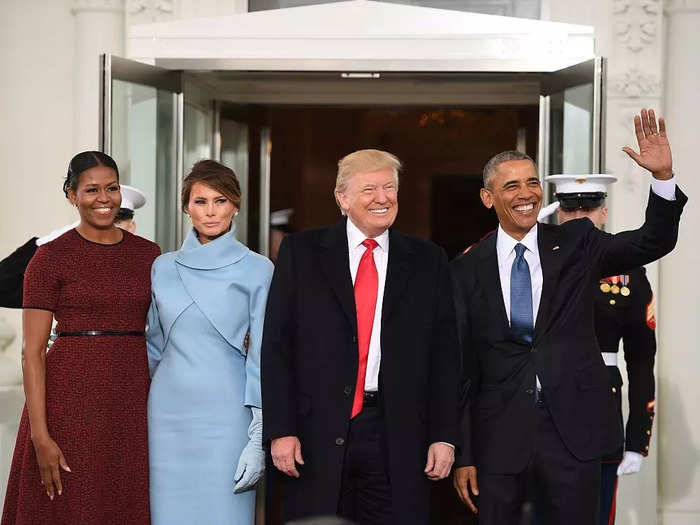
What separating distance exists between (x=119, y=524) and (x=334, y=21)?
136 inches

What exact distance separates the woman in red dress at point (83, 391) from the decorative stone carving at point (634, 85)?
371cm

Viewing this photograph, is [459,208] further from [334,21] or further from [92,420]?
[92,420]

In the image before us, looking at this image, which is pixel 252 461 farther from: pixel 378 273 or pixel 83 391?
pixel 378 273

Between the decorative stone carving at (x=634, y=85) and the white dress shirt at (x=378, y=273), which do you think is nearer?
the white dress shirt at (x=378, y=273)

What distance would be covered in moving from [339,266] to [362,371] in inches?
12.5

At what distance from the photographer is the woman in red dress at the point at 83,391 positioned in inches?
132

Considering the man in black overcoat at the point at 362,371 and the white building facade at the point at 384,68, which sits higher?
the white building facade at the point at 384,68

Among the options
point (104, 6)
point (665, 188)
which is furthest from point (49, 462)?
point (104, 6)

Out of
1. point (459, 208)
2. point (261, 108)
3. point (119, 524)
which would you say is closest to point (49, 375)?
point (119, 524)

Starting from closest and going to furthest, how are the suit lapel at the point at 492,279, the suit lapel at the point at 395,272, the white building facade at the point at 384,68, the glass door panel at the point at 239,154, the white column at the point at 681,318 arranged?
1. the suit lapel at the point at 395,272
2. the suit lapel at the point at 492,279
3. the white building facade at the point at 384,68
4. the white column at the point at 681,318
5. the glass door panel at the point at 239,154

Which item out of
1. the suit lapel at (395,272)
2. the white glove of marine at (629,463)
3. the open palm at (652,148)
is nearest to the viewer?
the open palm at (652,148)

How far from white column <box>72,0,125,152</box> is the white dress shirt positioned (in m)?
3.62

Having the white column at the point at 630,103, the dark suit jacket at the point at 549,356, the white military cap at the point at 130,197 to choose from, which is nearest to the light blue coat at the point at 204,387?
the dark suit jacket at the point at 549,356

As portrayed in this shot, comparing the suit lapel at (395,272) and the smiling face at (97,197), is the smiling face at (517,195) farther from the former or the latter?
the smiling face at (97,197)
